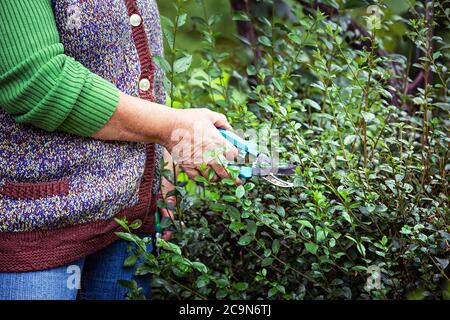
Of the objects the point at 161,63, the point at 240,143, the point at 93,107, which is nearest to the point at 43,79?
the point at 93,107

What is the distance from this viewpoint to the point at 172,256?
159 centimetres

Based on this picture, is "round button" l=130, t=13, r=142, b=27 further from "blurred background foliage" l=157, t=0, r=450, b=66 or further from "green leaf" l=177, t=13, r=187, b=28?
"blurred background foliage" l=157, t=0, r=450, b=66

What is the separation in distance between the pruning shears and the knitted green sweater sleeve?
28cm

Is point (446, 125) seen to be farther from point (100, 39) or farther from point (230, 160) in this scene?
point (100, 39)

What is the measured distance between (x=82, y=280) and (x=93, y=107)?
544 millimetres

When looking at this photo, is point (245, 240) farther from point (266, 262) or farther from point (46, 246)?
point (46, 246)

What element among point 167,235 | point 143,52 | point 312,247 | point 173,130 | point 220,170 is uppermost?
point 143,52

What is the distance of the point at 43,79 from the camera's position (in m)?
1.38

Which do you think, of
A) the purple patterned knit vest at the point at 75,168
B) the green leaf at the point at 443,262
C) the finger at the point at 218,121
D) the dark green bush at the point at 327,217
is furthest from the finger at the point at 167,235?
the green leaf at the point at 443,262

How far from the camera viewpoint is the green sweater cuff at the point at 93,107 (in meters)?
1.43

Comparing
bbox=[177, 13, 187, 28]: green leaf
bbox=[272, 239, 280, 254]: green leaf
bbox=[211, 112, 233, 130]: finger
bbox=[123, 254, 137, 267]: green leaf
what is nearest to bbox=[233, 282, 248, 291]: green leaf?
bbox=[272, 239, 280, 254]: green leaf

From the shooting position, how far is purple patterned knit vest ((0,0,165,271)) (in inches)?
58.0

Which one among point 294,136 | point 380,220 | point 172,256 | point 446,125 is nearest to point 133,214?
point 172,256

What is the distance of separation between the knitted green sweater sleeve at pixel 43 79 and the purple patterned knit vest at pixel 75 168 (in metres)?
0.06
